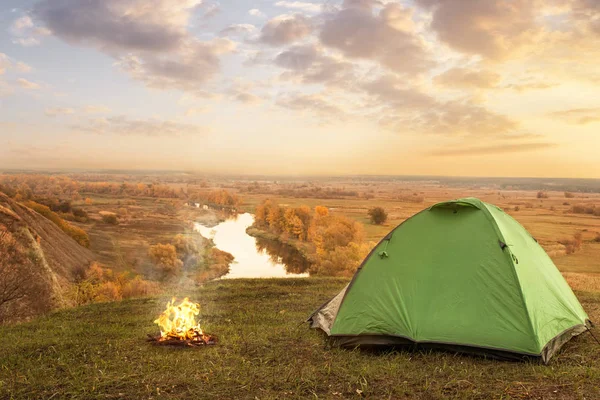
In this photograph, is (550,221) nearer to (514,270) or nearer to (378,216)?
(378,216)

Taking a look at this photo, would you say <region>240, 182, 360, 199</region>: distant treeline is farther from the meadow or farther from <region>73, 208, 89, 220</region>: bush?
the meadow

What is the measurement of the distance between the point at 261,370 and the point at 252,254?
191ft

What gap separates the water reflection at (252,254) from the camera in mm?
52312

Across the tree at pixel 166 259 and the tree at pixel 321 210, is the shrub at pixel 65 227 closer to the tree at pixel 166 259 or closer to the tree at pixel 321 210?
the tree at pixel 166 259

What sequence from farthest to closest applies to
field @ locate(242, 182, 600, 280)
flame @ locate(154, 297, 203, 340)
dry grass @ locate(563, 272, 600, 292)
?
field @ locate(242, 182, 600, 280), dry grass @ locate(563, 272, 600, 292), flame @ locate(154, 297, 203, 340)

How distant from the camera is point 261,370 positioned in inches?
281

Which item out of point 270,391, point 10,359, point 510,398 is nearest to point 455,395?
point 510,398

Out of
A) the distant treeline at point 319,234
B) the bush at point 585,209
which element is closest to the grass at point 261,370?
the distant treeline at point 319,234

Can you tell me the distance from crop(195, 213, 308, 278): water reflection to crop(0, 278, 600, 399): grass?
31.1 m

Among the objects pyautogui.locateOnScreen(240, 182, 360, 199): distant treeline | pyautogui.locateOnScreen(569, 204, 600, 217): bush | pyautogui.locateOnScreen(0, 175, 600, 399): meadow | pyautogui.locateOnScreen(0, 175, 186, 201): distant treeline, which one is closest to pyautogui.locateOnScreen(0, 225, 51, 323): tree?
pyautogui.locateOnScreen(0, 175, 600, 399): meadow

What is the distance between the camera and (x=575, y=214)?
69.0 meters

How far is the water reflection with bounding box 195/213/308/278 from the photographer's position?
172 feet

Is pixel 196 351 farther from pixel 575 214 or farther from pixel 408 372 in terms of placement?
pixel 575 214

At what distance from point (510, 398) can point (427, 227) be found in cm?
389
